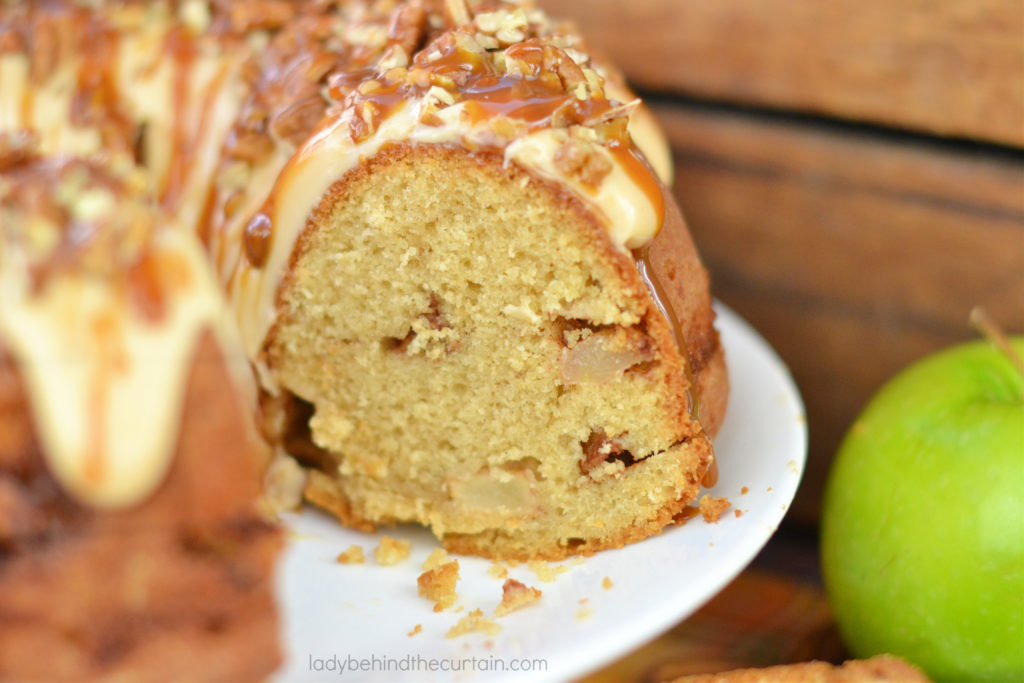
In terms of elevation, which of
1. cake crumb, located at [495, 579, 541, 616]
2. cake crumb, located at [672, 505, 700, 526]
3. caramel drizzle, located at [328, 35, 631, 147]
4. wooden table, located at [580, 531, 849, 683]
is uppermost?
caramel drizzle, located at [328, 35, 631, 147]

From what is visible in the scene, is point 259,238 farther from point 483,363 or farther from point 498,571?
point 498,571

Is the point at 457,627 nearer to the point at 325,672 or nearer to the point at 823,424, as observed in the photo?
the point at 325,672

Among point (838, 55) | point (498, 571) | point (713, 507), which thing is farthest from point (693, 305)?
point (838, 55)

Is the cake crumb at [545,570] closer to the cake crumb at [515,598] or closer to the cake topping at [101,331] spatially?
the cake crumb at [515,598]

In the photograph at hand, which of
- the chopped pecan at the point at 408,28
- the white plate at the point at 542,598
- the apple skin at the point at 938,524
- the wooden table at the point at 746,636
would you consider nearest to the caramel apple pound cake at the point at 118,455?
the white plate at the point at 542,598

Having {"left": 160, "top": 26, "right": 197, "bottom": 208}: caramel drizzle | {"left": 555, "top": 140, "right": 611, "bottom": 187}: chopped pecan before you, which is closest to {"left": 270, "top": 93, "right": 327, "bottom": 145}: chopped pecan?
{"left": 160, "top": 26, "right": 197, "bottom": 208}: caramel drizzle

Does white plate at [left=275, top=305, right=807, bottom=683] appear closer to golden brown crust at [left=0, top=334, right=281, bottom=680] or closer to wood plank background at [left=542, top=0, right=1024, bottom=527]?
golden brown crust at [left=0, top=334, right=281, bottom=680]

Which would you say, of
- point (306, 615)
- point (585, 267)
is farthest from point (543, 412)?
point (306, 615)
